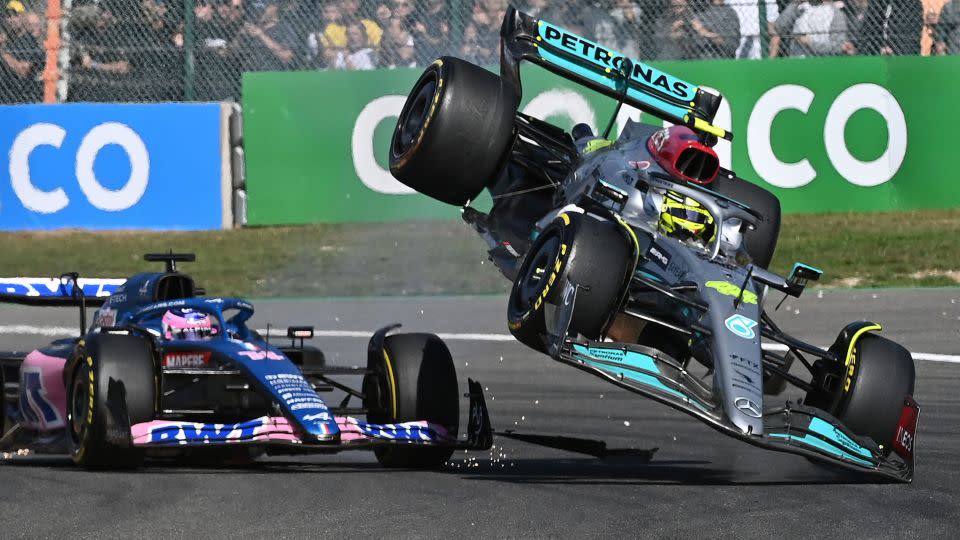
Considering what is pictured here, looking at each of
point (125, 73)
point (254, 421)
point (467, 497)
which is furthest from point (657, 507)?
point (125, 73)

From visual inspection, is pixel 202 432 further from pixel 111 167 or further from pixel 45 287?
pixel 111 167

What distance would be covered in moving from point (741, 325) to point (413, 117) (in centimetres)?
266

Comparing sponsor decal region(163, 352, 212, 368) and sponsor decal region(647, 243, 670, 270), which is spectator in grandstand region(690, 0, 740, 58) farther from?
sponsor decal region(163, 352, 212, 368)

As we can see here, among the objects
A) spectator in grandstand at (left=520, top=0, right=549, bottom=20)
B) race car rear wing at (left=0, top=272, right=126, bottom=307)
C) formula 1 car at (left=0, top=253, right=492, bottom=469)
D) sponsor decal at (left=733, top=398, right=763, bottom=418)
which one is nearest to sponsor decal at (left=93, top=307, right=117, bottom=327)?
formula 1 car at (left=0, top=253, right=492, bottom=469)

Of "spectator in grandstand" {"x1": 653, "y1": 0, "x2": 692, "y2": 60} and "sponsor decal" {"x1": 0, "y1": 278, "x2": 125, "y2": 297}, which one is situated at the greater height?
"spectator in grandstand" {"x1": 653, "y1": 0, "x2": 692, "y2": 60}

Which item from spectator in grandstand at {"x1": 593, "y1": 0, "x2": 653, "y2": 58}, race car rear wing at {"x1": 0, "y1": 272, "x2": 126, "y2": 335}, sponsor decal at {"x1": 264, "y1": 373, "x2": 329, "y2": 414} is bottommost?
sponsor decal at {"x1": 264, "y1": 373, "x2": 329, "y2": 414}

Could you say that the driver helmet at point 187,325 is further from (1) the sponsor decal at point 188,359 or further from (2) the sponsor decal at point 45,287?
(2) the sponsor decal at point 45,287

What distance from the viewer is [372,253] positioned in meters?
15.9

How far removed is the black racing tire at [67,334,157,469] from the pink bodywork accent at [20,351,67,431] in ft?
2.24

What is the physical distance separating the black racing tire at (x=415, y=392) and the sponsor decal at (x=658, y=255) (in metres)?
1.18

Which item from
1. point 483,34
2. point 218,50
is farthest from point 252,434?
point 218,50

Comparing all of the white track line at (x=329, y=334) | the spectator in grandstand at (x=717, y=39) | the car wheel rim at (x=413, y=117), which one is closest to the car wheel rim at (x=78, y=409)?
the car wheel rim at (x=413, y=117)

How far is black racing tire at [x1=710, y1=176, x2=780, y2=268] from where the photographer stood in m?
8.66

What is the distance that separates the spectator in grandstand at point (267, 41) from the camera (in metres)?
16.4
